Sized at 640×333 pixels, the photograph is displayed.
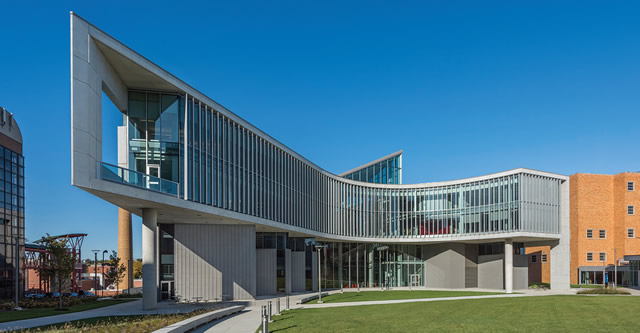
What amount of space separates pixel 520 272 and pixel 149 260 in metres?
43.3

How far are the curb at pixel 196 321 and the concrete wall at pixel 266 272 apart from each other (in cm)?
1388

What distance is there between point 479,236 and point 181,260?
106 ft

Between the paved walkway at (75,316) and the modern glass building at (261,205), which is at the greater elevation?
the modern glass building at (261,205)

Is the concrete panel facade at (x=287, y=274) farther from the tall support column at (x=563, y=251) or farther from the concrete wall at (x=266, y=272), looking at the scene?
the tall support column at (x=563, y=251)

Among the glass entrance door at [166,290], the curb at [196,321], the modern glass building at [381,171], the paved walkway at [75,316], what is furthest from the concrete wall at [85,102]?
the modern glass building at [381,171]

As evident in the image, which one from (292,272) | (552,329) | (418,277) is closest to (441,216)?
(418,277)

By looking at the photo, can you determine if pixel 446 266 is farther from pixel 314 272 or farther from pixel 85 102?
pixel 85 102

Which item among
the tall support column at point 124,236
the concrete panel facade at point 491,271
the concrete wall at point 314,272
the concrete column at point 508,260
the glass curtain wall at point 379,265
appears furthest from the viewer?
the tall support column at point 124,236

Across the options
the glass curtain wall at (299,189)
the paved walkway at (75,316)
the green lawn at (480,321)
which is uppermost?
the glass curtain wall at (299,189)

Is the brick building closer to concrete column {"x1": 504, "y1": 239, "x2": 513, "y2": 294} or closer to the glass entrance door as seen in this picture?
concrete column {"x1": 504, "y1": 239, "x2": 513, "y2": 294}

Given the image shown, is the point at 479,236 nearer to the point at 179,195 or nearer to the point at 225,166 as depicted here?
the point at 225,166

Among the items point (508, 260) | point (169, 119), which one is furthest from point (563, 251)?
point (169, 119)

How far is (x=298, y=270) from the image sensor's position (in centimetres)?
5131

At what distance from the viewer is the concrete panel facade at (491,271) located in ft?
189
